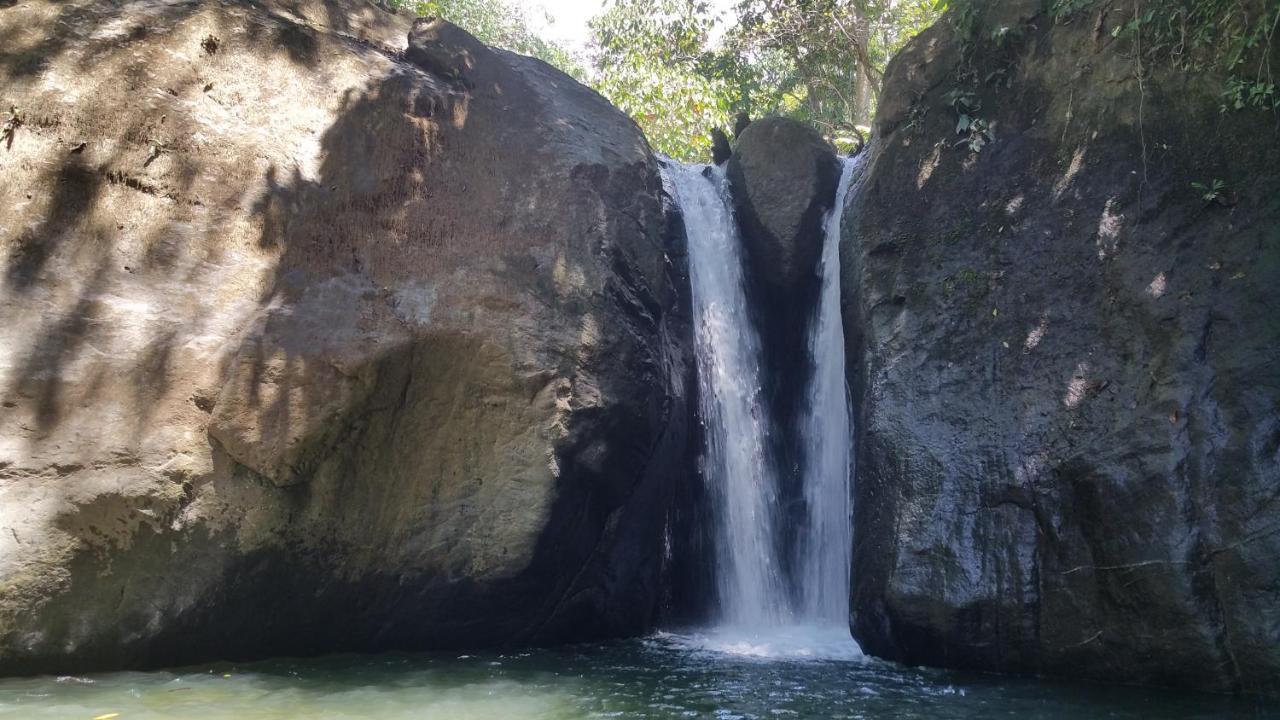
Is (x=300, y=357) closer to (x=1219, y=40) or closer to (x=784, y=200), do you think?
(x=784, y=200)

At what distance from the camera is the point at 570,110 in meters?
9.54

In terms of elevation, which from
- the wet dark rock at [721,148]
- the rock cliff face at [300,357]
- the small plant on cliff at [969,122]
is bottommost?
the rock cliff face at [300,357]

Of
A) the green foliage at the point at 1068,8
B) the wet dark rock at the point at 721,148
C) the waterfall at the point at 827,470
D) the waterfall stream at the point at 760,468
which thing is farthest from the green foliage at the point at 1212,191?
the wet dark rock at the point at 721,148

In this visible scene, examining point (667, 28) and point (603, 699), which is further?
point (667, 28)

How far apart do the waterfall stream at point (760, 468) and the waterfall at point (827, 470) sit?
11mm

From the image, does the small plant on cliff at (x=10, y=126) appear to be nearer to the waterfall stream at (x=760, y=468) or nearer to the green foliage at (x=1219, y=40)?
the waterfall stream at (x=760, y=468)

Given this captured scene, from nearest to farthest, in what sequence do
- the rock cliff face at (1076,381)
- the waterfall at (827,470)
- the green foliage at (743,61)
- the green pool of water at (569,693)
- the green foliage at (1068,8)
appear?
the green pool of water at (569,693) < the rock cliff face at (1076,381) < the green foliage at (1068,8) < the waterfall at (827,470) < the green foliage at (743,61)

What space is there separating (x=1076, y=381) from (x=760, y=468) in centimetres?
354

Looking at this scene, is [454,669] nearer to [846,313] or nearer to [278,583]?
[278,583]

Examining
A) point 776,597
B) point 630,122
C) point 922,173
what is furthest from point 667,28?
point 776,597

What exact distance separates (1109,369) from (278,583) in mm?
6291

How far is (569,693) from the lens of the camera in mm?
5707

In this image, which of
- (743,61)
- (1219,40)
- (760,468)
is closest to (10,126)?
(760,468)

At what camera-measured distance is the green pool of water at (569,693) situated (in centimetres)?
514
